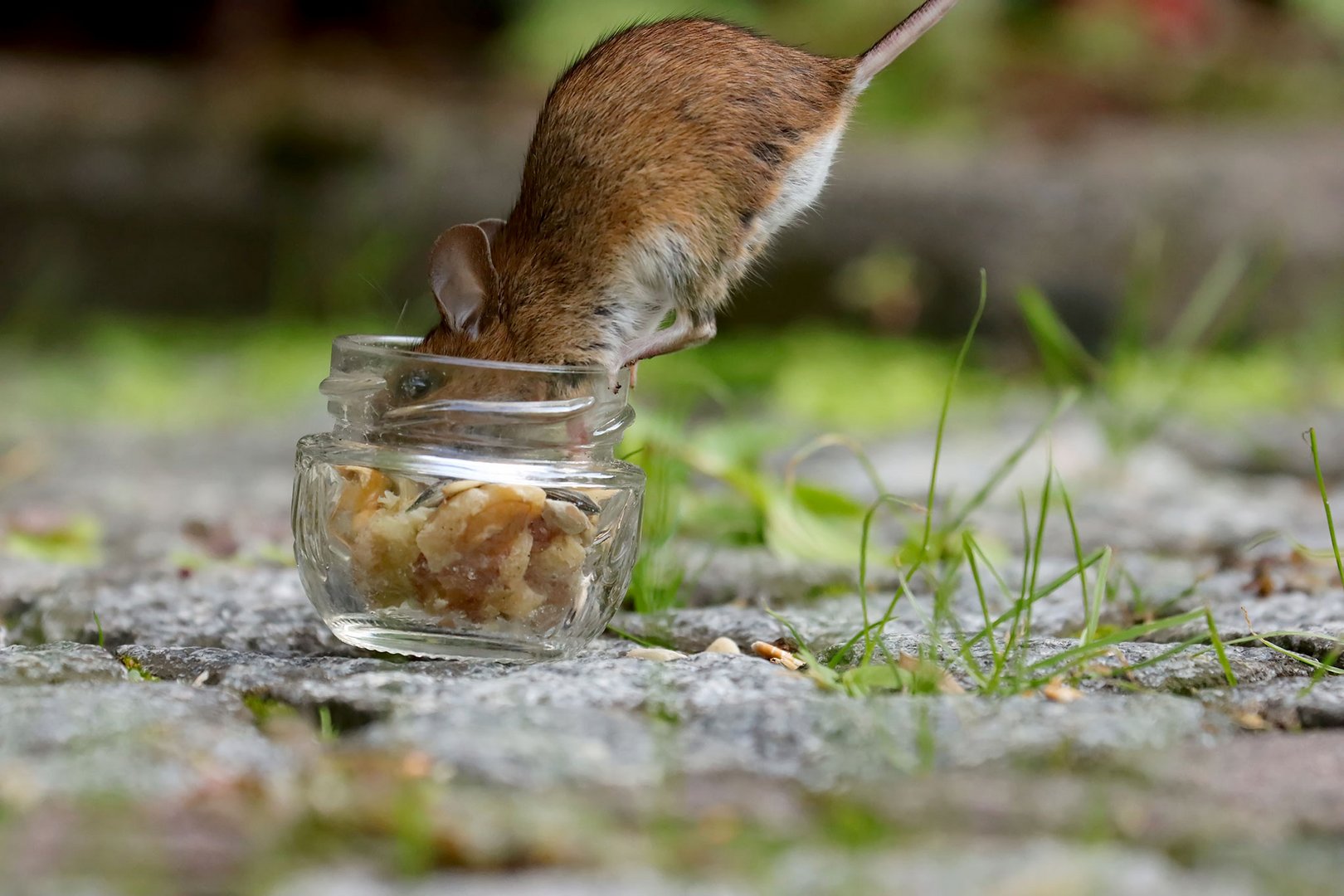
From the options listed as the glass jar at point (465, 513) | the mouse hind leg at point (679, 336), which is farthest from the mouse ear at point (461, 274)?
the glass jar at point (465, 513)

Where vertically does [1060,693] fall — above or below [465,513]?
below

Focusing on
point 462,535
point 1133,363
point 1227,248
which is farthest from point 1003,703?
point 1227,248

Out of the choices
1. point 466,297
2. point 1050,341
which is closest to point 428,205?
point 1050,341

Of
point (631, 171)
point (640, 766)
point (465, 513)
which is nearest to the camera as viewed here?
point (640, 766)

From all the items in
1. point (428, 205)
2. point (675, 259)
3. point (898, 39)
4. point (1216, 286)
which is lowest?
point (675, 259)

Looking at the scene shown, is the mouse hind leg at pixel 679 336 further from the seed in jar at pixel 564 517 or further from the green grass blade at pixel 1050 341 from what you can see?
the green grass blade at pixel 1050 341

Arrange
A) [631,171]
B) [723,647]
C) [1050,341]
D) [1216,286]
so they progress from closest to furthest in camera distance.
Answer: [723,647] → [631,171] → [1050,341] → [1216,286]

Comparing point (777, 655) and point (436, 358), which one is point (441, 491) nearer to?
point (436, 358)
